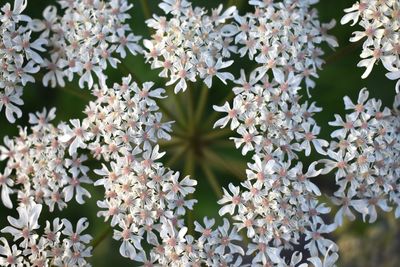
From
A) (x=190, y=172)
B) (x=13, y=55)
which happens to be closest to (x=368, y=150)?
(x=190, y=172)

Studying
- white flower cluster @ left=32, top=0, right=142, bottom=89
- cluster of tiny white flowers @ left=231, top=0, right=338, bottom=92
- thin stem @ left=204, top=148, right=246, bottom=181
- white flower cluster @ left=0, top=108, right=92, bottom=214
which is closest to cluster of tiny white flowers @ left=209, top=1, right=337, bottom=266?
cluster of tiny white flowers @ left=231, top=0, right=338, bottom=92

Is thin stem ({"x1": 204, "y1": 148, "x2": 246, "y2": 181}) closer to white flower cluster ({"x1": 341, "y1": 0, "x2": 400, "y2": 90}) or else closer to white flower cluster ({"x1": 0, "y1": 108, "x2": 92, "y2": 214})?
white flower cluster ({"x1": 0, "y1": 108, "x2": 92, "y2": 214})

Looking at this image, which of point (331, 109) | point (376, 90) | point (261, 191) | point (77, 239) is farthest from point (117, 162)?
point (376, 90)

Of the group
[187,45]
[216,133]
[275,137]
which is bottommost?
[275,137]

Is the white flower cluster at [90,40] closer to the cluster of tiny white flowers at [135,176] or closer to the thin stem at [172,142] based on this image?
the cluster of tiny white flowers at [135,176]

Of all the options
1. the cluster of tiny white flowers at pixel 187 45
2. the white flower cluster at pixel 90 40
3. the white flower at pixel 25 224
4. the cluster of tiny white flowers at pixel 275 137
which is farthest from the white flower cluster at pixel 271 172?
the white flower at pixel 25 224

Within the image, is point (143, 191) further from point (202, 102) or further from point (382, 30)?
point (382, 30)
